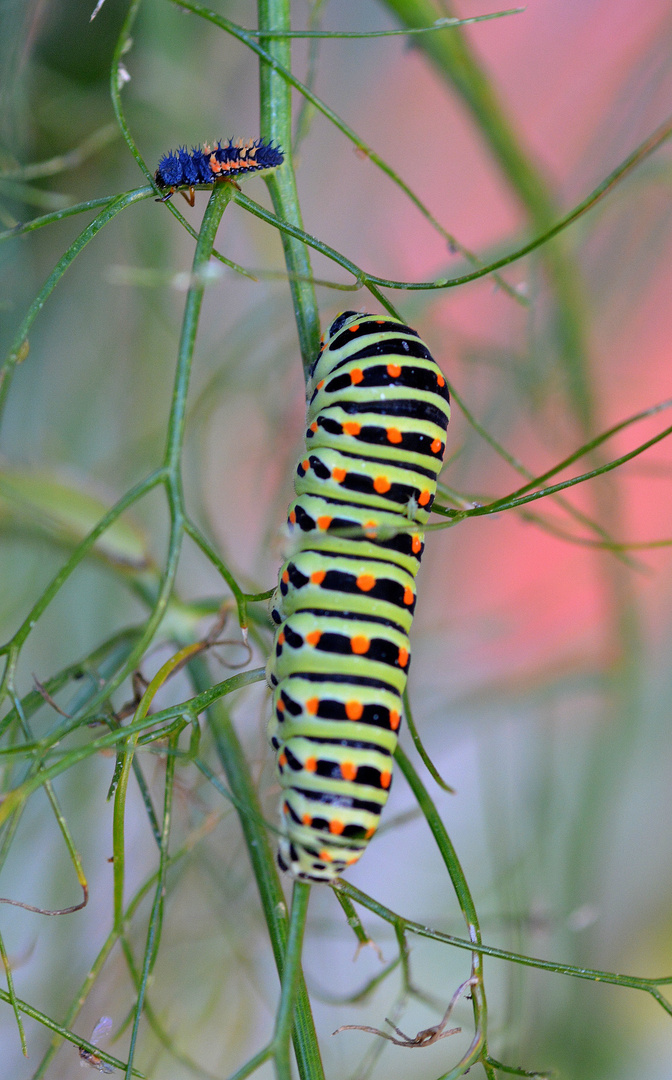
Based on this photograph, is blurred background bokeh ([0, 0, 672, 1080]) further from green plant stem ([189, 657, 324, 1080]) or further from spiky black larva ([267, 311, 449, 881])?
spiky black larva ([267, 311, 449, 881])

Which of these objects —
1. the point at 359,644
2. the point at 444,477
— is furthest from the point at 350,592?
the point at 444,477

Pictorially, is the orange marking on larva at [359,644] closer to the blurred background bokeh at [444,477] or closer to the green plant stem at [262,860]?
the green plant stem at [262,860]

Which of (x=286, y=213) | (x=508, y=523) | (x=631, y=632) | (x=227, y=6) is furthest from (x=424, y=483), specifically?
(x=508, y=523)

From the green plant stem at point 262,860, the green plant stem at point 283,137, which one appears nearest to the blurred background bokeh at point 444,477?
the green plant stem at point 262,860

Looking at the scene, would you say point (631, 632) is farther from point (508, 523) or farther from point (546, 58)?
point (546, 58)

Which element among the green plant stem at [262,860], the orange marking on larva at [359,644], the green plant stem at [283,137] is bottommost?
the green plant stem at [262,860]

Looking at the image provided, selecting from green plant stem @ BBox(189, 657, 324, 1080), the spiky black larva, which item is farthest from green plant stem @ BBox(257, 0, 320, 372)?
green plant stem @ BBox(189, 657, 324, 1080)
